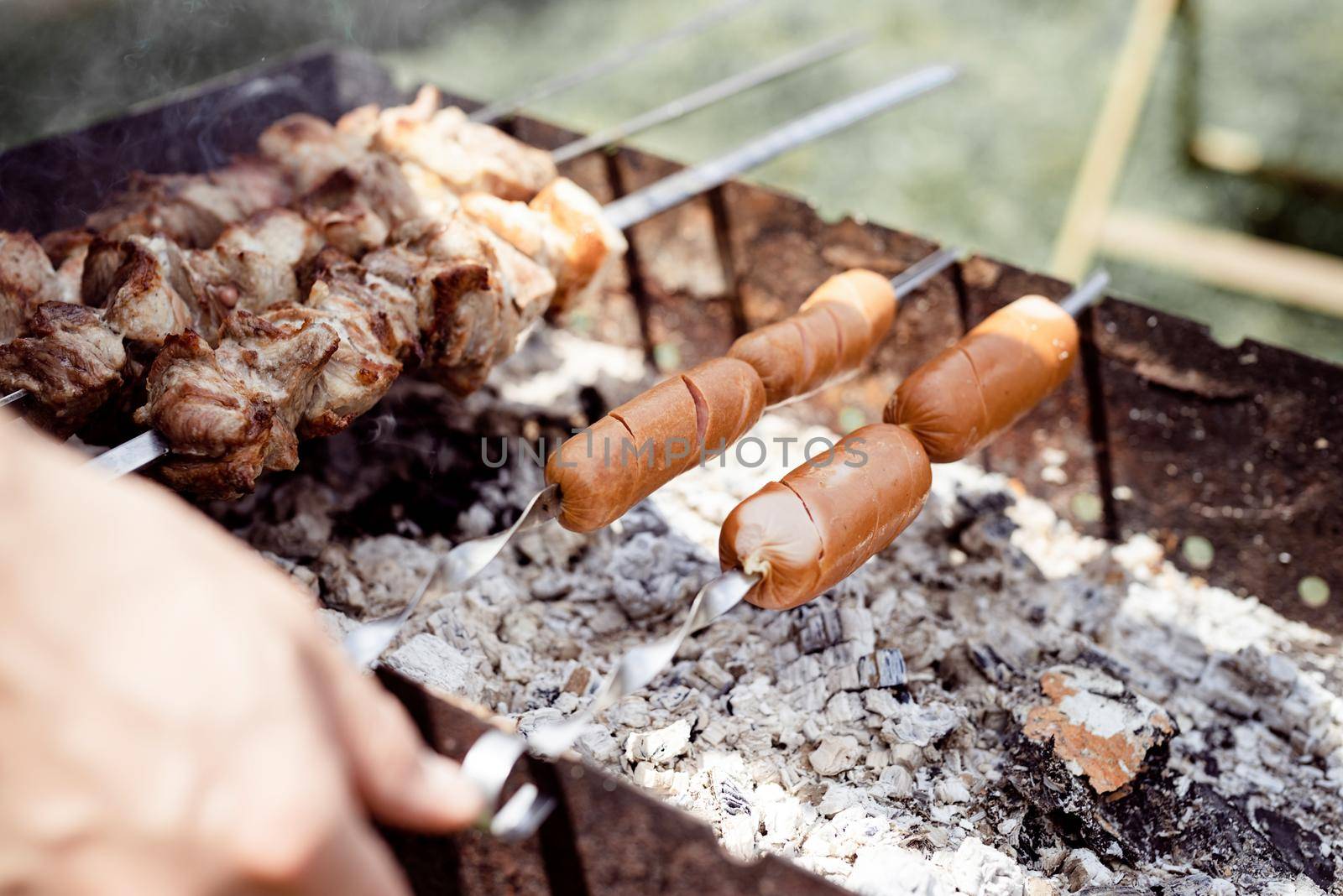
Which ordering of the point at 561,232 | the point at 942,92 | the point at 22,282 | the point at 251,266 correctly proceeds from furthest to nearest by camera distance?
the point at 942,92 → the point at 561,232 → the point at 251,266 → the point at 22,282

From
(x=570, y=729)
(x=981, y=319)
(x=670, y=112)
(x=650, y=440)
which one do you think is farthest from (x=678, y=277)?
(x=570, y=729)

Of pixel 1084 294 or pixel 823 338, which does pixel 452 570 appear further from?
pixel 1084 294

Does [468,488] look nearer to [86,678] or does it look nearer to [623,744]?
[623,744]

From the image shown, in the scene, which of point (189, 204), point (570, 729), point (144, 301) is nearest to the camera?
point (570, 729)

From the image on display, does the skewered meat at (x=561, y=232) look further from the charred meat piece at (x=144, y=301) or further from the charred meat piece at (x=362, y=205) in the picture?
the charred meat piece at (x=144, y=301)

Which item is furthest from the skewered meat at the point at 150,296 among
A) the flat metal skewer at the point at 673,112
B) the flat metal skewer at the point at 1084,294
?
the flat metal skewer at the point at 1084,294

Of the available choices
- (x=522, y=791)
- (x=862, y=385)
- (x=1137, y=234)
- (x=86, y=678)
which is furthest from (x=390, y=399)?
(x=1137, y=234)

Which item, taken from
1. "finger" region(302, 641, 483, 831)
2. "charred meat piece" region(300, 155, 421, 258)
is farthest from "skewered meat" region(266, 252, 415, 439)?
"finger" region(302, 641, 483, 831)
